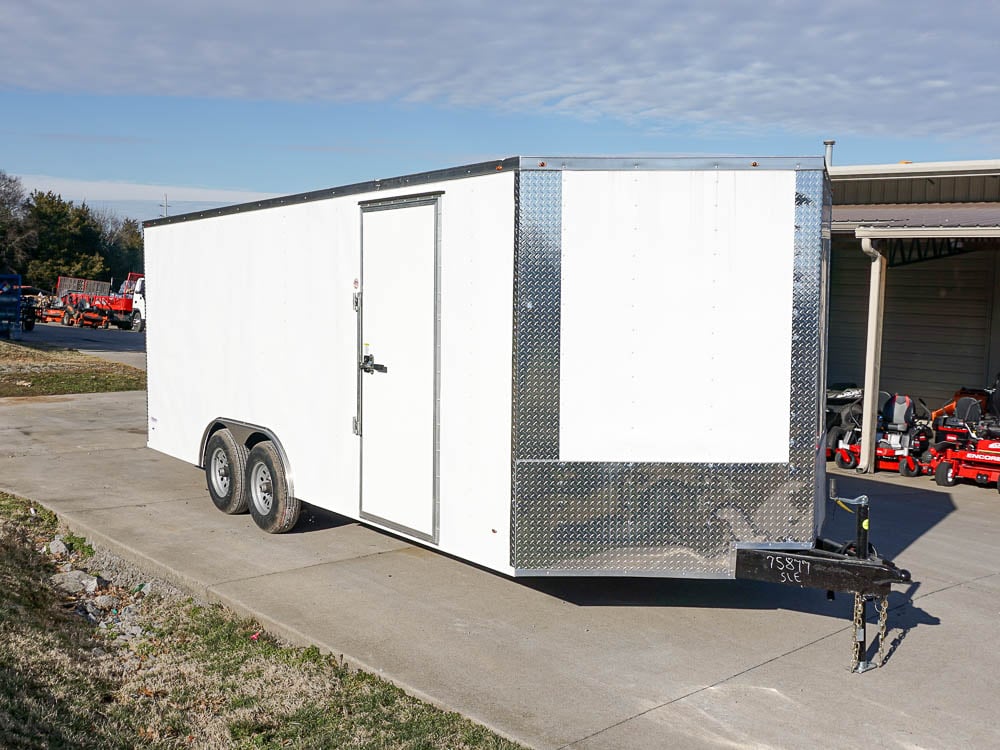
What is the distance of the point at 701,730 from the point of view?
4.91 m

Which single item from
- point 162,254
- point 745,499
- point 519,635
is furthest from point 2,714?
point 162,254

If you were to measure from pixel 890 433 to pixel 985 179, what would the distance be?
423 centimetres

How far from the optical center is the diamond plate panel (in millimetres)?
5871

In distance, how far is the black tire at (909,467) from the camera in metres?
12.8

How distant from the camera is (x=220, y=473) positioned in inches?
379

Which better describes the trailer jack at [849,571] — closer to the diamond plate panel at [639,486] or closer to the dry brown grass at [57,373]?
the diamond plate panel at [639,486]

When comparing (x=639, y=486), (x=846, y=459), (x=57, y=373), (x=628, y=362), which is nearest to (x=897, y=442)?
(x=846, y=459)

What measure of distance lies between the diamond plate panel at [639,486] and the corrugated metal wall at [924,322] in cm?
971

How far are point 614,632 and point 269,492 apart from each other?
3847mm

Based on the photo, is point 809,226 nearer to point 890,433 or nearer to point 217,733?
point 217,733

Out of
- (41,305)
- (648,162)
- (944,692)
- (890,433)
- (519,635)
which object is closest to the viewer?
(944,692)

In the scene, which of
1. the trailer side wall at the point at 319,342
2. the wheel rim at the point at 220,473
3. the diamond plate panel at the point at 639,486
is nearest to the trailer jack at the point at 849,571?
the diamond plate panel at the point at 639,486

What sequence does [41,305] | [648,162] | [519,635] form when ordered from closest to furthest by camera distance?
[648,162] → [519,635] → [41,305]

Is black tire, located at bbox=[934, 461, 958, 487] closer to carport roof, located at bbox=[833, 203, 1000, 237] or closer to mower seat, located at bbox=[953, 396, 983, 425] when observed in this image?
mower seat, located at bbox=[953, 396, 983, 425]
